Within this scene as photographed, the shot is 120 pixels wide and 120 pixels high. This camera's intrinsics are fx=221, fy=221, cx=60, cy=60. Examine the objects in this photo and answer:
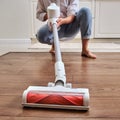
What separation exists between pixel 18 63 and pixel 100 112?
2.88ft

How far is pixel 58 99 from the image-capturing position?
79 cm

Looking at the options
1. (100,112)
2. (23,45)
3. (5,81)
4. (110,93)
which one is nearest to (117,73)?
(110,93)

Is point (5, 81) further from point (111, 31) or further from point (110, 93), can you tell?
point (111, 31)

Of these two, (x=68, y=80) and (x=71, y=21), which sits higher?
(x=71, y=21)

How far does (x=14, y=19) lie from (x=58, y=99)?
80.3 inches

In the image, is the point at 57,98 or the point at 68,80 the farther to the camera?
the point at 68,80

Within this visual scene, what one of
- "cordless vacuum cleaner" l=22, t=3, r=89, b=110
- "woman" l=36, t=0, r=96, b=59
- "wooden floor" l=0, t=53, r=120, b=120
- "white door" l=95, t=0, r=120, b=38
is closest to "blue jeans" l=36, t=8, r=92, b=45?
"woman" l=36, t=0, r=96, b=59

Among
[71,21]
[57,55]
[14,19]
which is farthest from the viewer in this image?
[14,19]

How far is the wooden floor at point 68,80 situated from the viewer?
792 millimetres

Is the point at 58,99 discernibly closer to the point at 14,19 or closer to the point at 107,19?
the point at 14,19

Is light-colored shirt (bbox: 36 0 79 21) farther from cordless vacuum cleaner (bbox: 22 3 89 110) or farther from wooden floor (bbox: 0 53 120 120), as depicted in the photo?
cordless vacuum cleaner (bbox: 22 3 89 110)

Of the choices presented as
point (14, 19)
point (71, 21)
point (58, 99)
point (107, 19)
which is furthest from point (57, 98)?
point (107, 19)

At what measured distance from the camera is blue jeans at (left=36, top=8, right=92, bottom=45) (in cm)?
165

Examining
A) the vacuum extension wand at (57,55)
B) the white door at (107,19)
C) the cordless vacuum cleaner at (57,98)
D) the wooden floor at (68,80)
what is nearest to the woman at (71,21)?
the wooden floor at (68,80)
